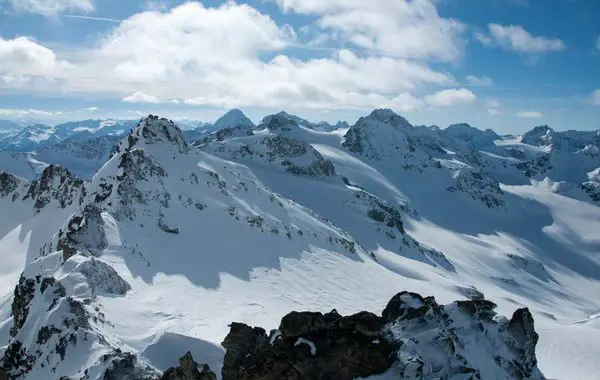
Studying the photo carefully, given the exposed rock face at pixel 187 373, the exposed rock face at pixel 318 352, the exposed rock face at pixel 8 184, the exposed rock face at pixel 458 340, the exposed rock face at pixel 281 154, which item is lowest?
the exposed rock face at pixel 8 184

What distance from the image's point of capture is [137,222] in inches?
2324

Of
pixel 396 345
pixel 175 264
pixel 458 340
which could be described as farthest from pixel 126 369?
pixel 175 264

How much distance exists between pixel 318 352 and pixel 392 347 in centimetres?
336

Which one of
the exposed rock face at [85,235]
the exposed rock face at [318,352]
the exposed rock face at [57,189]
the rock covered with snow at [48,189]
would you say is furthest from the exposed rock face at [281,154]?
the exposed rock face at [318,352]

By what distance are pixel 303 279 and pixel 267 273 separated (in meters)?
4.68

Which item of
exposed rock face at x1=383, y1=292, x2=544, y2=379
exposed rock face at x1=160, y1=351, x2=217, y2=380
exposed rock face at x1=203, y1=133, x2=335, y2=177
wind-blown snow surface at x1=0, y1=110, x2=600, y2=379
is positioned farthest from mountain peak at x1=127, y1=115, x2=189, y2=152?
exposed rock face at x1=203, y1=133, x2=335, y2=177

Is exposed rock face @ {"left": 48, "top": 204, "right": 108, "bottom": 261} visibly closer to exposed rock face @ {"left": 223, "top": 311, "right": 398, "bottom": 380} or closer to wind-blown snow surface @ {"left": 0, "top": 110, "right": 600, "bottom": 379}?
wind-blown snow surface @ {"left": 0, "top": 110, "right": 600, "bottom": 379}

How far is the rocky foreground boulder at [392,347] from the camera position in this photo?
831 inches

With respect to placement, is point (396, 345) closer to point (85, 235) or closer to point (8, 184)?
point (85, 235)

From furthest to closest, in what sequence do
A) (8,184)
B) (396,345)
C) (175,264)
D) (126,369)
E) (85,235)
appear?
(8,184)
(175,264)
(85,235)
(126,369)
(396,345)

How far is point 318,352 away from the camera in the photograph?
21.8 m

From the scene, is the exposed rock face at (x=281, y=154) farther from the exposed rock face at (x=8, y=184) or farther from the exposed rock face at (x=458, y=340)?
the exposed rock face at (x=458, y=340)

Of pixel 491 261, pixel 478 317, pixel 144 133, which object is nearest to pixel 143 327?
pixel 478 317

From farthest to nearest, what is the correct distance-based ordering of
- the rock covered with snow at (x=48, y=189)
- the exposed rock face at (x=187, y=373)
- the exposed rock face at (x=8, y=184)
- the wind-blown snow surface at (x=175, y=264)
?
1. the exposed rock face at (x=8, y=184)
2. the rock covered with snow at (x=48, y=189)
3. the wind-blown snow surface at (x=175, y=264)
4. the exposed rock face at (x=187, y=373)
